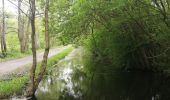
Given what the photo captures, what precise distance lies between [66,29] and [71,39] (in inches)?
67.9

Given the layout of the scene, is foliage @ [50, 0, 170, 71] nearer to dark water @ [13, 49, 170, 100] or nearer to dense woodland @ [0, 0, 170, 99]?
dense woodland @ [0, 0, 170, 99]

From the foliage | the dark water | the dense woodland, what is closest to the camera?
the dark water

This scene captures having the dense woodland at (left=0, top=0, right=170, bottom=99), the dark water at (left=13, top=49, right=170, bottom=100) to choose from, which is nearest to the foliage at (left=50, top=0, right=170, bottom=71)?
the dense woodland at (left=0, top=0, right=170, bottom=99)

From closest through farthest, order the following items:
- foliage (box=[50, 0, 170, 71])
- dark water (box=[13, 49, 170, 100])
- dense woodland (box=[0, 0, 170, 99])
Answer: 1. dark water (box=[13, 49, 170, 100])
2. dense woodland (box=[0, 0, 170, 99])
3. foliage (box=[50, 0, 170, 71])

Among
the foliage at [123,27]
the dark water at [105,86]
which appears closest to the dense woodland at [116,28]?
the foliage at [123,27]

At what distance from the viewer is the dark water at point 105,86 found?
1759 centimetres

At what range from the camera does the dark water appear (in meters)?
17.6

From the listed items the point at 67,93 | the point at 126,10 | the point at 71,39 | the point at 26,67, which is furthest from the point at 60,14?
the point at 67,93

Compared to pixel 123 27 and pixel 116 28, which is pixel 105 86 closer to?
pixel 116 28

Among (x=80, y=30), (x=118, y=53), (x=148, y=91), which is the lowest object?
(x=148, y=91)

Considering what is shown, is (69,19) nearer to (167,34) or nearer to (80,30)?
(80,30)

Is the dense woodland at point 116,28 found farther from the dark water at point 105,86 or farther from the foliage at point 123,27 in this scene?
the dark water at point 105,86

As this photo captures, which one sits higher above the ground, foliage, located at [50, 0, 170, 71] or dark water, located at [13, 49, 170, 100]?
foliage, located at [50, 0, 170, 71]

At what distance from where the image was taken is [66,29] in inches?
998
